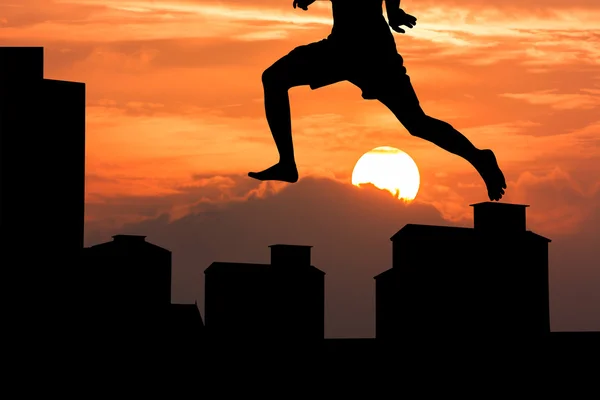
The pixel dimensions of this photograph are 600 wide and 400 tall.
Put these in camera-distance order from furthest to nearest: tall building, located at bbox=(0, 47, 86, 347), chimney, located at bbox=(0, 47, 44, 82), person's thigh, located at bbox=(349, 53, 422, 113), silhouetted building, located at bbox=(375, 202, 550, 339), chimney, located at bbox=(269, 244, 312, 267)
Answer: chimney, located at bbox=(269, 244, 312, 267), silhouetted building, located at bbox=(375, 202, 550, 339), chimney, located at bbox=(0, 47, 44, 82), tall building, located at bbox=(0, 47, 86, 347), person's thigh, located at bbox=(349, 53, 422, 113)

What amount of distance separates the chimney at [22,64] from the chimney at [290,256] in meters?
67.2

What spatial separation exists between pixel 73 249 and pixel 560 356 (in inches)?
784

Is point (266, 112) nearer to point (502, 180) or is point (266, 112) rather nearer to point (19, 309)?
point (502, 180)

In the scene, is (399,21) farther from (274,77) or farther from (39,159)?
(39,159)

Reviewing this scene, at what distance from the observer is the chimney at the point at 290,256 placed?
82.1 metres

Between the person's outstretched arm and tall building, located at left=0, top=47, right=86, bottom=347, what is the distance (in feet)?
13.3

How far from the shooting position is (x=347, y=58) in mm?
10633

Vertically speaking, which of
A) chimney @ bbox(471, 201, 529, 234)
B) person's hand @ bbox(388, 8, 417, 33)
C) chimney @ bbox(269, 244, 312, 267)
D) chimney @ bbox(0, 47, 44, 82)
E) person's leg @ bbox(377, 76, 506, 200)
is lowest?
person's leg @ bbox(377, 76, 506, 200)

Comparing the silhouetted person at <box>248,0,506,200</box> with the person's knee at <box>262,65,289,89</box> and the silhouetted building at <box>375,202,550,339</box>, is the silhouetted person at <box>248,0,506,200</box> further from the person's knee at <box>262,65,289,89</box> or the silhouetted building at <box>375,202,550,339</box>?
the silhouetted building at <box>375,202,550,339</box>

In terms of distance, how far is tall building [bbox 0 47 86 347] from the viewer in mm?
13555

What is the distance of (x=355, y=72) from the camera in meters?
10.7

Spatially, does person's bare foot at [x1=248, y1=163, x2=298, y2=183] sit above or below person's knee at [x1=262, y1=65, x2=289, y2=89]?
below

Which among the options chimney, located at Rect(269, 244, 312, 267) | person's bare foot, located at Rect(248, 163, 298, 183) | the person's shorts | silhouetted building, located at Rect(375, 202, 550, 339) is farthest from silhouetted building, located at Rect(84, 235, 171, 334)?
chimney, located at Rect(269, 244, 312, 267)

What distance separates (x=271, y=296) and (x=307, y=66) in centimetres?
6845
